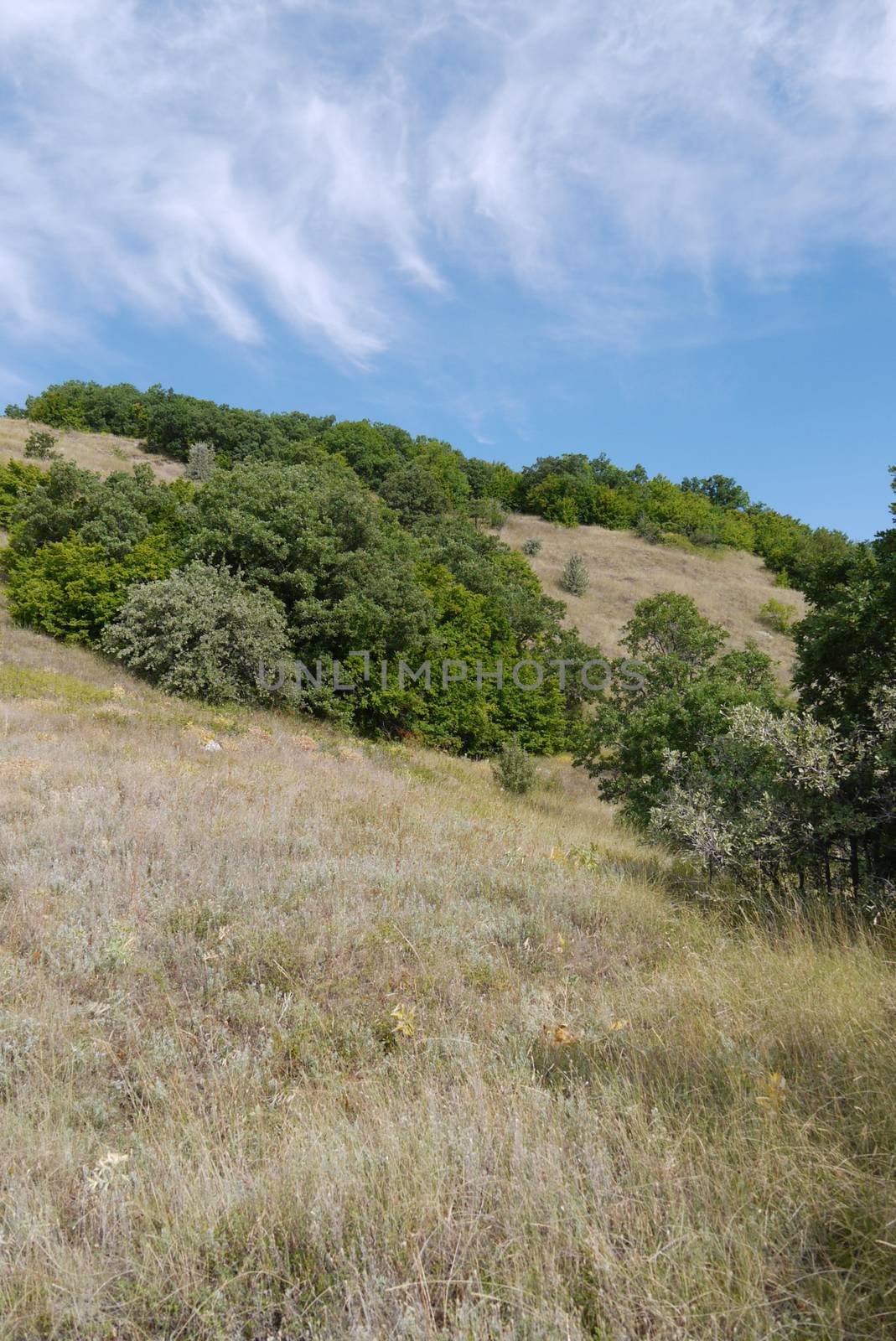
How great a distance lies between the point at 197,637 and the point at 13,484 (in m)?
19.9

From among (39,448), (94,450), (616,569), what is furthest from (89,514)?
(616,569)

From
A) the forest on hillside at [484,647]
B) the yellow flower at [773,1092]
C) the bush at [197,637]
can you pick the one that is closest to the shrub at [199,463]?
the forest on hillside at [484,647]

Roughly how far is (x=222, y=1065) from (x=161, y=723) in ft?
40.9

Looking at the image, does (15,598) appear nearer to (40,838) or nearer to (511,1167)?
(40,838)

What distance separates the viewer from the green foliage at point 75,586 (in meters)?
21.0

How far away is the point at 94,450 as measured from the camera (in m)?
51.9

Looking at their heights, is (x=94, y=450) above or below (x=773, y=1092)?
above

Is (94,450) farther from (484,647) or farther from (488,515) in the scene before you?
(484,647)

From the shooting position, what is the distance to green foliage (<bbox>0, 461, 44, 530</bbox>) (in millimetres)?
29375

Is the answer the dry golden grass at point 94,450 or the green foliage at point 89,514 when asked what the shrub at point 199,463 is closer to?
the dry golden grass at point 94,450

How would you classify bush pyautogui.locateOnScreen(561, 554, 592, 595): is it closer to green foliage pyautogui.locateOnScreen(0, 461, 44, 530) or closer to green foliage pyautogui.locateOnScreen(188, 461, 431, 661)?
green foliage pyautogui.locateOnScreen(188, 461, 431, 661)

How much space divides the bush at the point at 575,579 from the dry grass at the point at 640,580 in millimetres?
565

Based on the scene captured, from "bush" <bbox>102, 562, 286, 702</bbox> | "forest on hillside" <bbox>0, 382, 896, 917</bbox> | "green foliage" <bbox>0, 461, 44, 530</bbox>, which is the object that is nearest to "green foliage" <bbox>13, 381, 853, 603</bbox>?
"forest on hillside" <bbox>0, 382, 896, 917</bbox>

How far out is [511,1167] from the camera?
2365mm
